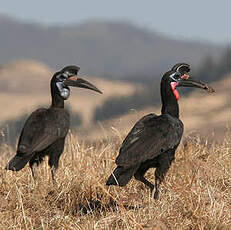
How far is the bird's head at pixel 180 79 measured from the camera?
8.27 m

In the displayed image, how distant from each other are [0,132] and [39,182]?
105 centimetres

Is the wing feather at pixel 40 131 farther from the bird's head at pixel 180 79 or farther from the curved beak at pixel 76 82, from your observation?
the bird's head at pixel 180 79

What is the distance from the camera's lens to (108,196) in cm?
781

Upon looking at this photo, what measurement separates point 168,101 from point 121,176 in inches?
55.2

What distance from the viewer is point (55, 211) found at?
732 centimetres

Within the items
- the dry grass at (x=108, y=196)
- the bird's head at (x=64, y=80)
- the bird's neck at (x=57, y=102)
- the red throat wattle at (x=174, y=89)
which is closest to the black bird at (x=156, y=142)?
the red throat wattle at (x=174, y=89)

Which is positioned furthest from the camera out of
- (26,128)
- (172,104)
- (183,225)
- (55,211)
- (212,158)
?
(212,158)

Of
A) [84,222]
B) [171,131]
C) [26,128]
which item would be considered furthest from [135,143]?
[26,128]

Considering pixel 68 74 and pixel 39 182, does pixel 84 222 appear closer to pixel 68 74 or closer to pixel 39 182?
pixel 39 182

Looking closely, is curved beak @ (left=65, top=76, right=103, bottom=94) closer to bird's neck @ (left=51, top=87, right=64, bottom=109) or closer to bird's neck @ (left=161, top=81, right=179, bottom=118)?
bird's neck @ (left=51, top=87, right=64, bottom=109)

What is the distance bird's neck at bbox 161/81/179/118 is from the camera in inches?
323

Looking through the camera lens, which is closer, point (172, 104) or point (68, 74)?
point (172, 104)

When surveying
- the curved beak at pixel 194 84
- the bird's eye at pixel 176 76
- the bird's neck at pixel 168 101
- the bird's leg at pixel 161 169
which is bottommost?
the bird's leg at pixel 161 169

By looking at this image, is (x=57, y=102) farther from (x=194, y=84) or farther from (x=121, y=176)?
(x=121, y=176)
